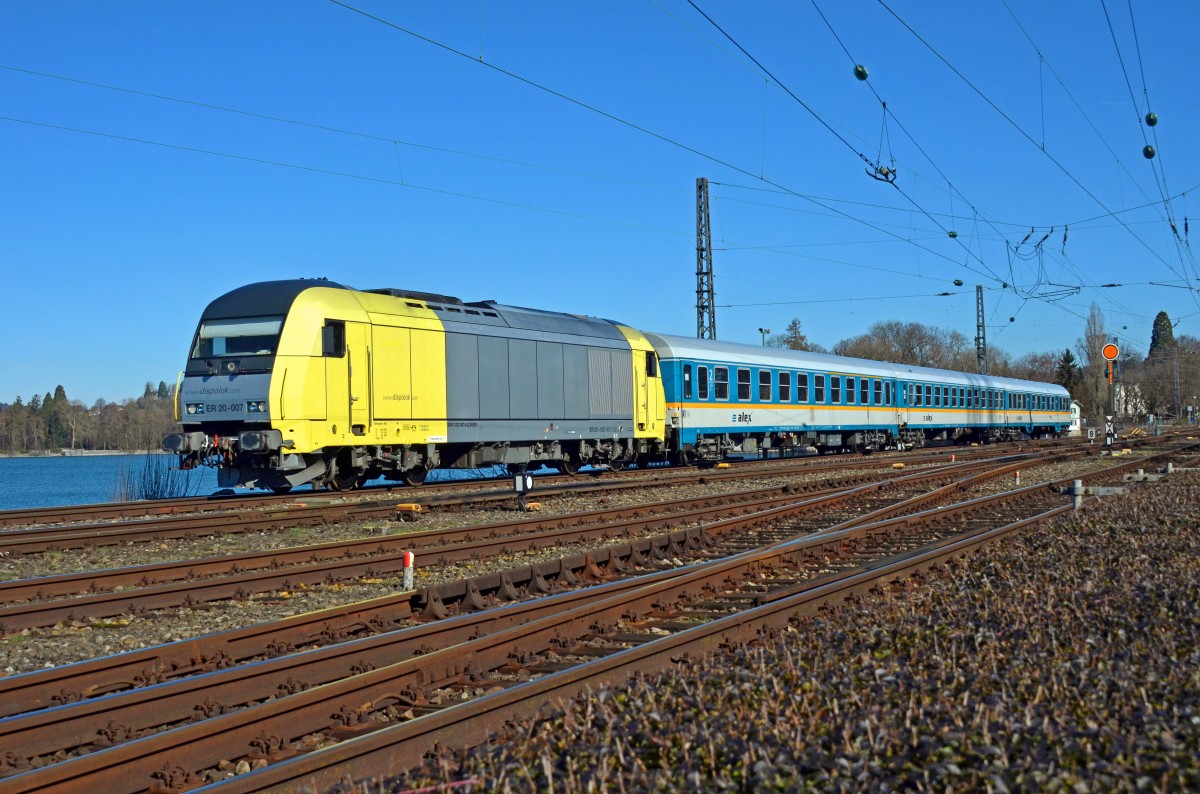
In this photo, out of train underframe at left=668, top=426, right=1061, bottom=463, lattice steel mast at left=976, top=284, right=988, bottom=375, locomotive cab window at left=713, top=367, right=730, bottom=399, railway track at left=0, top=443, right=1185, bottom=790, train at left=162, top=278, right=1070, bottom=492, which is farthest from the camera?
lattice steel mast at left=976, top=284, right=988, bottom=375

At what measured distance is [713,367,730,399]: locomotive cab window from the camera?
95.0 feet

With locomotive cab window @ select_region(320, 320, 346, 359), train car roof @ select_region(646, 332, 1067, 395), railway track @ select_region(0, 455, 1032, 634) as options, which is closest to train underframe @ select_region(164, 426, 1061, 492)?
locomotive cab window @ select_region(320, 320, 346, 359)

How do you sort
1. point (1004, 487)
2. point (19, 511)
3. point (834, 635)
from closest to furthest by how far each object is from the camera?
1. point (834, 635)
2. point (19, 511)
3. point (1004, 487)

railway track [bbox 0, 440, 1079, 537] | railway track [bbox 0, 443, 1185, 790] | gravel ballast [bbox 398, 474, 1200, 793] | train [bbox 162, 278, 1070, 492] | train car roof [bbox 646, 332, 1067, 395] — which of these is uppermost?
train car roof [bbox 646, 332, 1067, 395]

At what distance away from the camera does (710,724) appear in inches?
194

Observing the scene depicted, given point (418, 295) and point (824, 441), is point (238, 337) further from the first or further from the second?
point (824, 441)

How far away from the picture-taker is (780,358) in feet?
106

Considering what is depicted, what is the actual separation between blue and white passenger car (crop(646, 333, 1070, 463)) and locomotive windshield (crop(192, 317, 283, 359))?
41.8 feet

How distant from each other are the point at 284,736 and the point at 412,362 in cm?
1396

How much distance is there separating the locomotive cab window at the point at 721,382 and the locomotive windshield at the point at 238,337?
14732 millimetres

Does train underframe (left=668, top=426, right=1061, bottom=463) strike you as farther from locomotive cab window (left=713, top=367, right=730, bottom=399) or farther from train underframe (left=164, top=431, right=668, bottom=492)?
train underframe (left=164, top=431, right=668, bottom=492)

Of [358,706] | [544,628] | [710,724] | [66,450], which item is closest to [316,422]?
[544,628]

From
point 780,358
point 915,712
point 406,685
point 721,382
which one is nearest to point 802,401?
point 780,358

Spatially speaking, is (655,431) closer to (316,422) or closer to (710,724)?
(316,422)
